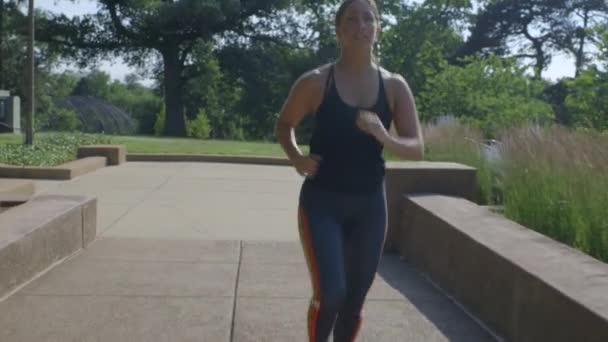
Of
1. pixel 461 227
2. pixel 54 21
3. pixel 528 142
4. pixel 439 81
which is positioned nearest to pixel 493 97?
pixel 439 81

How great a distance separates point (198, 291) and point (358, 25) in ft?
9.17

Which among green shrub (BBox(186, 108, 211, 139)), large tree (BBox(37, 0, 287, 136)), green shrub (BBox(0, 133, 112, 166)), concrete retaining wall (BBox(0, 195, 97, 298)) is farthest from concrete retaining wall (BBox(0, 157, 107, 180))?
green shrub (BBox(186, 108, 211, 139))

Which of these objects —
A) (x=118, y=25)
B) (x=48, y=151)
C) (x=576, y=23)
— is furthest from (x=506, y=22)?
(x=48, y=151)

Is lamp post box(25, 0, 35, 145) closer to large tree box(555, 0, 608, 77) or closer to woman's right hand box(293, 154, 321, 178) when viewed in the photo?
woman's right hand box(293, 154, 321, 178)

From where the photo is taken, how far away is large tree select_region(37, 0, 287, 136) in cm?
3500

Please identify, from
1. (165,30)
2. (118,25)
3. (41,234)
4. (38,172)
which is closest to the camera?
(41,234)

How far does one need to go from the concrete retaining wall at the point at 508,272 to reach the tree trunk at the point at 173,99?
32.3 metres

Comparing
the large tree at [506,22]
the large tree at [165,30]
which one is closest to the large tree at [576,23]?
the large tree at [506,22]

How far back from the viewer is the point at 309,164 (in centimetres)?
351

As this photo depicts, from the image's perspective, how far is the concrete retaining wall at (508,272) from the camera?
3.81m

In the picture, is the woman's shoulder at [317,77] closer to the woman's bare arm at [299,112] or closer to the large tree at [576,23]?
the woman's bare arm at [299,112]

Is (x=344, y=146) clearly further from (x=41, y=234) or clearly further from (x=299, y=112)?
(x=41, y=234)

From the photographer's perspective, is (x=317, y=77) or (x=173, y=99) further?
(x=173, y=99)

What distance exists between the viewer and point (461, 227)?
5.66m
